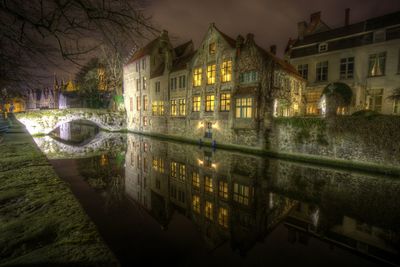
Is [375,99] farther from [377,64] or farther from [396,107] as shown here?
[377,64]

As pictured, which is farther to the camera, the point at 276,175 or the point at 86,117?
the point at 86,117

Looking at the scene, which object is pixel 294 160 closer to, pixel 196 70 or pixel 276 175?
pixel 276 175

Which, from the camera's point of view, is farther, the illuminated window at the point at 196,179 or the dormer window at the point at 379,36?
the dormer window at the point at 379,36

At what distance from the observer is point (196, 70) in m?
22.8

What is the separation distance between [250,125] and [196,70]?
9483 mm

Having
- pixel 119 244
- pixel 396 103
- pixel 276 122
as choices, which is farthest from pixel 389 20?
pixel 119 244

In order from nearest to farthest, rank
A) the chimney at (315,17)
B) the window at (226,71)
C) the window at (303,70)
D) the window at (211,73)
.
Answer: the window at (226,71), the window at (211,73), the window at (303,70), the chimney at (315,17)

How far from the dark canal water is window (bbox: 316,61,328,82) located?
16.4 metres

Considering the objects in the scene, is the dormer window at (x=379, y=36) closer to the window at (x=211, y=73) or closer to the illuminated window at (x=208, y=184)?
the window at (x=211, y=73)

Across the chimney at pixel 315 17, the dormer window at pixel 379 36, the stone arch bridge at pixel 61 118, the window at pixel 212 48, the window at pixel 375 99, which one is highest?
the chimney at pixel 315 17

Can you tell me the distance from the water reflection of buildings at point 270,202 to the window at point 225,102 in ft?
26.2

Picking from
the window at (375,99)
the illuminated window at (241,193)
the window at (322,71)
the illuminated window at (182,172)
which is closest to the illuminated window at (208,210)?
the illuminated window at (241,193)

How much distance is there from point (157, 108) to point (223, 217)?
23.5 m

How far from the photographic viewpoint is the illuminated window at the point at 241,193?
7.90 meters
